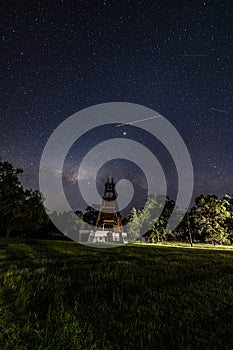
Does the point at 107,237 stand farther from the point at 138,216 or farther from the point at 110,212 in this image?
the point at 110,212

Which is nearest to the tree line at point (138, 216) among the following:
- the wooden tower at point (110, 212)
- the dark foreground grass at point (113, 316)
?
the wooden tower at point (110, 212)

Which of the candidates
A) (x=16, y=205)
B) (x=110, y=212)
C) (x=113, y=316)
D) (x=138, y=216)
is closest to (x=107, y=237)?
(x=138, y=216)

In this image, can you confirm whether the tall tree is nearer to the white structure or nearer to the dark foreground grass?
the white structure

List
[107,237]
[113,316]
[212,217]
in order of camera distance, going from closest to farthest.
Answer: [113,316]
[107,237]
[212,217]

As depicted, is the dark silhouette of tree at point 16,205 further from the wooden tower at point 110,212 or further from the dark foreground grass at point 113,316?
the dark foreground grass at point 113,316

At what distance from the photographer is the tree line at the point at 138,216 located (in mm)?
31625

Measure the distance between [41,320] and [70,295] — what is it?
776 mm

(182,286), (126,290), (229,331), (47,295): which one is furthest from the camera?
(182,286)

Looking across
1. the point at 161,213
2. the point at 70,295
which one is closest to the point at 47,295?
the point at 70,295

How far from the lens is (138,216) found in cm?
4906

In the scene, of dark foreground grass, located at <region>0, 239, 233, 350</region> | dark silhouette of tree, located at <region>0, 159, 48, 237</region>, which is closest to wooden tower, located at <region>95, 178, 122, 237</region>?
dark silhouette of tree, located at <region>0, 159, 48, 237</region>

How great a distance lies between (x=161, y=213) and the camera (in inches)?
1879

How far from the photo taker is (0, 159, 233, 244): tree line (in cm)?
3162

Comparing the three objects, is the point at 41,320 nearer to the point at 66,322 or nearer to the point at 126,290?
the point at 66,322
